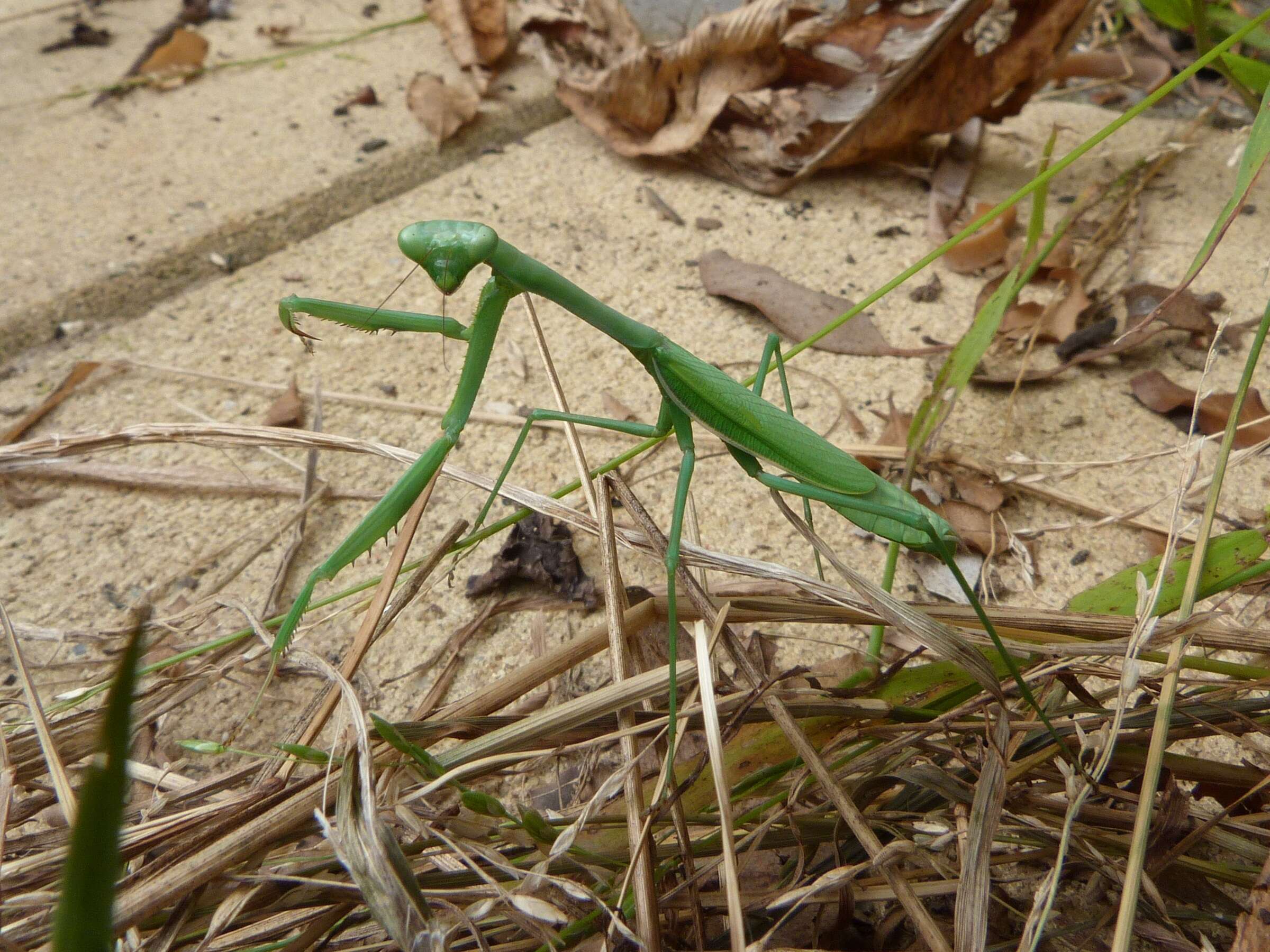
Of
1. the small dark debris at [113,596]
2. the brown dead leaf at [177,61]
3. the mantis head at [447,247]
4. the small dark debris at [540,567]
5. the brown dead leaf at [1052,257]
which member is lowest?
the small dark debris at [113,596]

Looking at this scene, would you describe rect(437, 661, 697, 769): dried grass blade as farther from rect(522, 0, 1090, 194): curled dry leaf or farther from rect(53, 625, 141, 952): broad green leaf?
rect(522, 0, 1090, 194): curled dry leaf

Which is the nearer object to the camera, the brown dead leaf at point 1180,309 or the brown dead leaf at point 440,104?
the brown dead leaf at point 1180,309

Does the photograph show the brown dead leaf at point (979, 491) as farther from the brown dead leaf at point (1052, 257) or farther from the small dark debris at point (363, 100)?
the small dark debris at point (363, 100)

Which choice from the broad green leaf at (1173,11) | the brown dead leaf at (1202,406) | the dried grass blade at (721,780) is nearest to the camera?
the dried grass blade at (721,780)

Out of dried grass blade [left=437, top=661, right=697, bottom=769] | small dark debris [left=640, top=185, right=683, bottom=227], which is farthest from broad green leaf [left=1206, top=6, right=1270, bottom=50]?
dried grass blade [left=437, top=661, right=697, bottom=769]

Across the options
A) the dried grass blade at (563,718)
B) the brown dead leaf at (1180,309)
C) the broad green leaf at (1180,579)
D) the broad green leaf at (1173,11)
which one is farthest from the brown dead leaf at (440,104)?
the broad green leaf at (1180,579)

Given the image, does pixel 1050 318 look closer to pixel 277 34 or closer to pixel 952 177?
pixel 952 177
